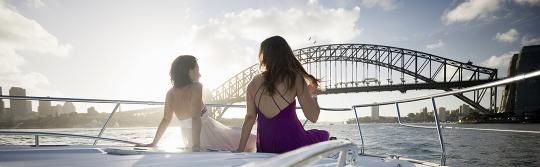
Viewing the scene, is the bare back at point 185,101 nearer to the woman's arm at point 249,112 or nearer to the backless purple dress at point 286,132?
the woman's arm at point 249,112

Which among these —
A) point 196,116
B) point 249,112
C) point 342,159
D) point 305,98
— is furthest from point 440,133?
point 342,159

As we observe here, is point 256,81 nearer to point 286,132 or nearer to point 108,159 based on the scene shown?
point 286,132

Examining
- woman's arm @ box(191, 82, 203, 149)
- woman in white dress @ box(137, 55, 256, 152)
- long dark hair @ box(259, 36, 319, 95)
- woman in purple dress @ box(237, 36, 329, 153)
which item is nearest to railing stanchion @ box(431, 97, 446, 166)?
woman in purple dress @ box(237, 36, 329, 153)

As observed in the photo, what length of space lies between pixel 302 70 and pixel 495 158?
39.5 feet

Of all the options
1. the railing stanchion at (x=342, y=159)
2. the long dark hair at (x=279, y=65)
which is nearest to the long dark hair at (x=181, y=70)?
the long dark hair at (x=279, y=65)

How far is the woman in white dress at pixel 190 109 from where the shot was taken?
284 centimetres

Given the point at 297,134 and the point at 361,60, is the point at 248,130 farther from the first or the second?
the point at 361,60

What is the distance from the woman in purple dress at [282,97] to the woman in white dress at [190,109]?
615 mm

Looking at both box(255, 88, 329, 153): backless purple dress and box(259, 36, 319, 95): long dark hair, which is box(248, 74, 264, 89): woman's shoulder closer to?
box(259, 36, 319, 95): long dark hair

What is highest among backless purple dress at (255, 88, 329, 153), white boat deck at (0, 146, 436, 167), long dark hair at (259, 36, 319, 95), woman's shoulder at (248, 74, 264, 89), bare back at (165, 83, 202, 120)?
long dark hair at (259, 36, 319, 95)

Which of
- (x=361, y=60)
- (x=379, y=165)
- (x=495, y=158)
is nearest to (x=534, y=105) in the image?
(x=361, y=60)

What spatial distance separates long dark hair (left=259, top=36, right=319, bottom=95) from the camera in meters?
2.08

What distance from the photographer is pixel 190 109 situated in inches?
114

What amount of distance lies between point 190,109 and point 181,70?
311 mm
